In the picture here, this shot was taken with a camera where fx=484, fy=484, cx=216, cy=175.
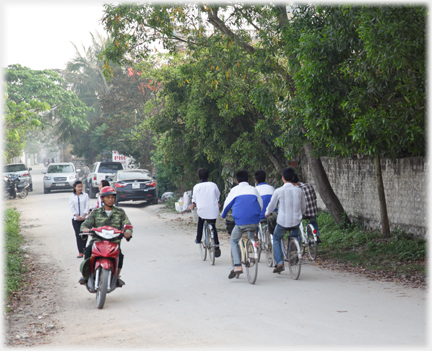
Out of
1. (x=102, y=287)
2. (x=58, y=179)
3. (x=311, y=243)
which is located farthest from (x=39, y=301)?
Result: (x=58, y=179)


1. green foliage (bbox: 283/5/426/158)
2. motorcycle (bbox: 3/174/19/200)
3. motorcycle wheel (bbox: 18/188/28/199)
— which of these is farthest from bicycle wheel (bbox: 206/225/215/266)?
motorcycle wheel (bbox: 18/188/28/199)

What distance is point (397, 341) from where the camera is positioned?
4.89m

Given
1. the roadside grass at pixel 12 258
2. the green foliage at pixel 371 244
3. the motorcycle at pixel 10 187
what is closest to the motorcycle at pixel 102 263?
the roadside grass at pixel 12 258

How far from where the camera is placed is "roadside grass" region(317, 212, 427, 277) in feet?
29.4

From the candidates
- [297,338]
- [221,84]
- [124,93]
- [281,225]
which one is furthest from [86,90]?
[297,338]

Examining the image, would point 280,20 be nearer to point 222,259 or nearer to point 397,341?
point 222,259

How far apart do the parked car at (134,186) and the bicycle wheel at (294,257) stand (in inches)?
591

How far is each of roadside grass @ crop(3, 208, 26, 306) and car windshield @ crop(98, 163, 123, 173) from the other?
11393 mm

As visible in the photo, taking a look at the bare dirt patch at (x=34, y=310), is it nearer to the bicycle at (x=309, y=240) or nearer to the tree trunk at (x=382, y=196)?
the bicycle at (x=309, y=240)

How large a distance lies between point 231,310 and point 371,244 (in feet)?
17.1

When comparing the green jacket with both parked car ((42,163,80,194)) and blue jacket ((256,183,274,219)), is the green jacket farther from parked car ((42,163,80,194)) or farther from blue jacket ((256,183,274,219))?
parked car ((42,163,80,194))

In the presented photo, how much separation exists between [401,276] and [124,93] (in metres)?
27.9

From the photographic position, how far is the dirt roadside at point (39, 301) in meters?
5.58

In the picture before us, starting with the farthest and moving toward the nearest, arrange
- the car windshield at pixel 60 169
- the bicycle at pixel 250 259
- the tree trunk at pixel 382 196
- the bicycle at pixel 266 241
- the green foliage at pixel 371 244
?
the car windshield at pixel 60 169 → the tree trunk at pixel 382 196 → the green foliage at pixel 371 244 → the bicycle at pixel 266 241 → the bicycle at pixel 250 259
